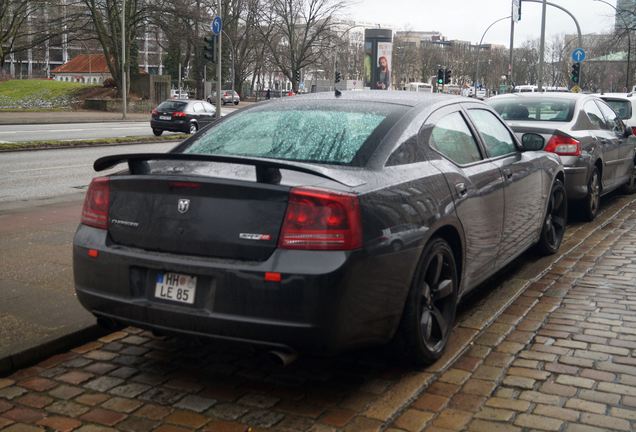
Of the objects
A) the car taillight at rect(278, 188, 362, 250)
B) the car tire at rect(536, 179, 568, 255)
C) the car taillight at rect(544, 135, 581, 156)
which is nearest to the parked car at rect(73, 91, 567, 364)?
the car taillight at rect(278, 188, 362, 250)

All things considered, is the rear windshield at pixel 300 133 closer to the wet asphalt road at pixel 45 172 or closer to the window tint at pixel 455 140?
the window tint at pixel 455 140

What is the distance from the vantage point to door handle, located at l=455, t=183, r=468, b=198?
187 inches

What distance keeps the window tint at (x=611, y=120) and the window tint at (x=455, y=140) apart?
6155 millimetres

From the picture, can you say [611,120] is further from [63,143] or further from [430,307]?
[63,143]

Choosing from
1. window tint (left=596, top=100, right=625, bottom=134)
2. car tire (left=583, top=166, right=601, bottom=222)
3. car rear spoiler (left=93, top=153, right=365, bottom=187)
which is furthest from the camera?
window tint (left=596, top=100, right=625, bottom=134)

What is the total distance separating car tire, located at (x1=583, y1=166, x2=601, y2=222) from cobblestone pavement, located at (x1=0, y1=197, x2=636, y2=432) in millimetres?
4400

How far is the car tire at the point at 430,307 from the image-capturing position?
163 inches

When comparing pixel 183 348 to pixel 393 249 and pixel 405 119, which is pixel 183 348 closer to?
pixel 393 249

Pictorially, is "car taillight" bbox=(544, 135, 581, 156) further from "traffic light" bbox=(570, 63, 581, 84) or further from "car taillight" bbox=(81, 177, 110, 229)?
"traffic light" bbox=(570, 63, 581, 84)

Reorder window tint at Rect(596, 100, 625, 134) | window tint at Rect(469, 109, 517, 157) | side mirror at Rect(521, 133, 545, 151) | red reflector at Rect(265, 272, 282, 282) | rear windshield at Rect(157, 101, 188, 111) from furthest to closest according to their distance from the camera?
1. rear windshield at Rect(157, 101, 188, 111)
2. window tint at Rect(596, 100, 625, 134)
3. side mirror at Rect(521, 133, 545, 151)
4. window tint at Rect(469, 109, 517, 157)
5. red reflector at Rect(265, 272, 282, 282)

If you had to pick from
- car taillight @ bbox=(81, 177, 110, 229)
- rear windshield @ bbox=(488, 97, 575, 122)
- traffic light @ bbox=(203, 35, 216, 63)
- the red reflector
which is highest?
traffic light @ bbox=(203, 35, 216, 63)

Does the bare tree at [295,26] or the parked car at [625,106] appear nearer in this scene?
the parked car at [625,106]

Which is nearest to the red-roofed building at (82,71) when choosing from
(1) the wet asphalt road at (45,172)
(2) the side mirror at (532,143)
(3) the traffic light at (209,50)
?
(3) the traffic light at (209,50)

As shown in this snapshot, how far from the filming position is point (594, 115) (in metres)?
10.4
